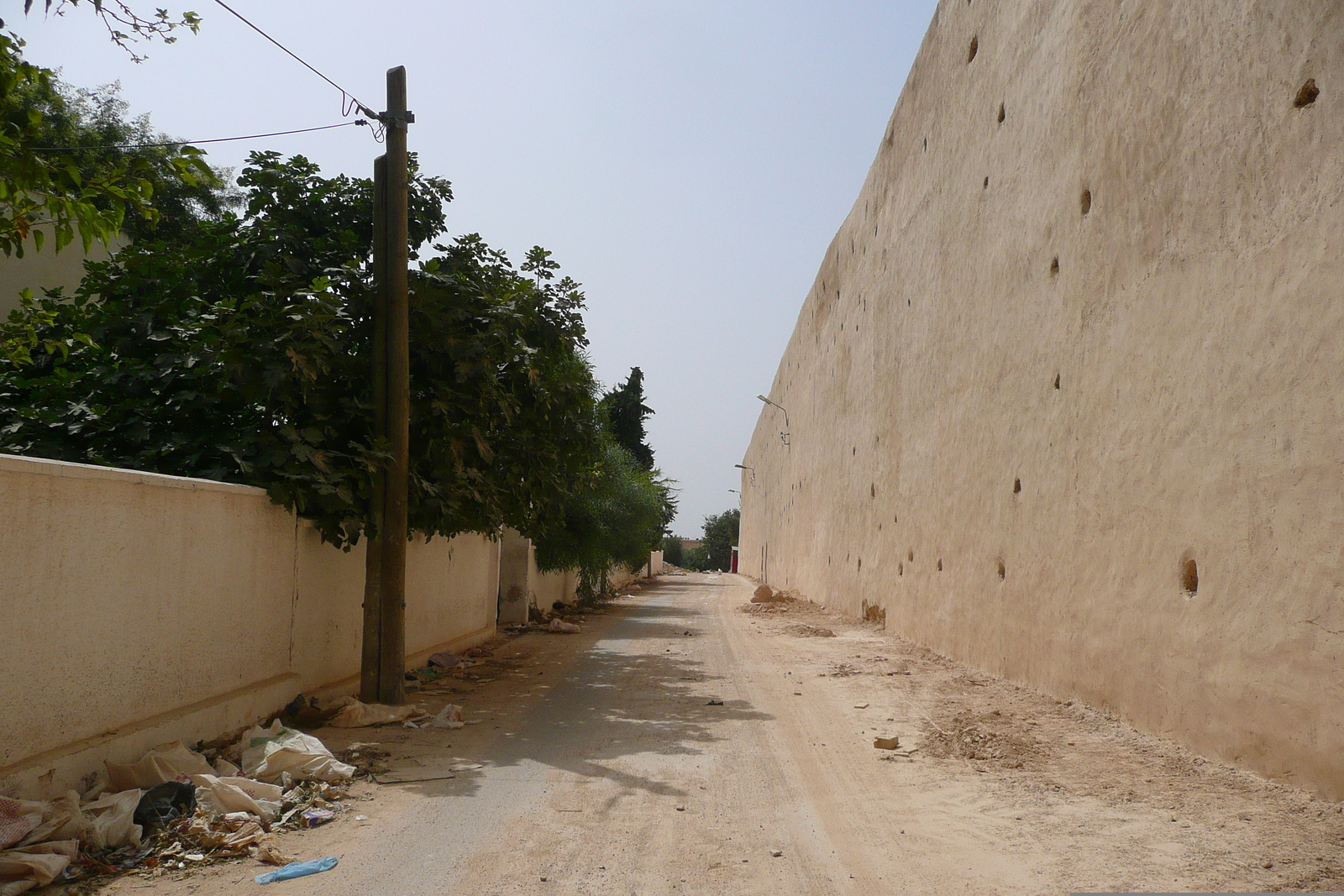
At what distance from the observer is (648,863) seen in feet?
13.5

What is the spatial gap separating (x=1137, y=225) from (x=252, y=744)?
706 cm

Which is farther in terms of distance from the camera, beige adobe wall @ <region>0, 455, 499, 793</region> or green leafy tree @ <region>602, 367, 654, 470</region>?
green leafy tree @ <region>602, 367, 654, 470</region>

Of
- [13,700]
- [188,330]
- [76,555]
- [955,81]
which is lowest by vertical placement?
[13,700]

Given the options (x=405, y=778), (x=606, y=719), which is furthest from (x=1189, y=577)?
(x=405, y=778)

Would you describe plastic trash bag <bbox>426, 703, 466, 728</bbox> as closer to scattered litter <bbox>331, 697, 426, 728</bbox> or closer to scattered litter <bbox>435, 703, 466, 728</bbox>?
scattered litter <bbox>435, 703, 466, 728</bbox>

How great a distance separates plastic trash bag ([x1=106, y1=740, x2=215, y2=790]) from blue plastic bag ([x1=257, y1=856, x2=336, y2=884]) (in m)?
1.34

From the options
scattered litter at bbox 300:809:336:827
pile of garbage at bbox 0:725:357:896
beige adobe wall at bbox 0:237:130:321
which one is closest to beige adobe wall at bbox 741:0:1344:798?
scattered litter at bbox 300:809:336:827

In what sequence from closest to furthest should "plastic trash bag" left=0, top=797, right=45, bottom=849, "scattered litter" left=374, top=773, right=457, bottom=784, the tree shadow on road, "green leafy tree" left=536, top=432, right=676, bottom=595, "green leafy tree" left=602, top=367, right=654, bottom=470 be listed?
"plastic trash bag" left=0, top=797, right=45, bottom=849 → "scattered litter" left=374, top=773, right=457, bottom=784 → the tree shadow on road → "green leafy tree" left=536, top=432, right=676, bottom=595 → "green leafy tree" left=602, top=367, right=654, bottom=470

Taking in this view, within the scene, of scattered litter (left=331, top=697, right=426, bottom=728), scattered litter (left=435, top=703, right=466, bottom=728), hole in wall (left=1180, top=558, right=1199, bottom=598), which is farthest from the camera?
scattered litter (left=435, top=703, right=466, bottom=728)

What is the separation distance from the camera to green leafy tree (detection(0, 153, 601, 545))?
735 cm

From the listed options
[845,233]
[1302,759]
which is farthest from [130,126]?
[1302,759]

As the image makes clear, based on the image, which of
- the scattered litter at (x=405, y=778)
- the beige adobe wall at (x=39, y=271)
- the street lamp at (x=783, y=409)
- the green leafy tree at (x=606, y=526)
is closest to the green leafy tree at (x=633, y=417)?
the street lamp at (x=783, y=409)

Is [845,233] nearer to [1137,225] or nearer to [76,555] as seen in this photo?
[1137,225]

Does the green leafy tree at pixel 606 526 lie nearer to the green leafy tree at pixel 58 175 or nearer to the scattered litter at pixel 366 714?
the scattered litter at pixel 366 714
